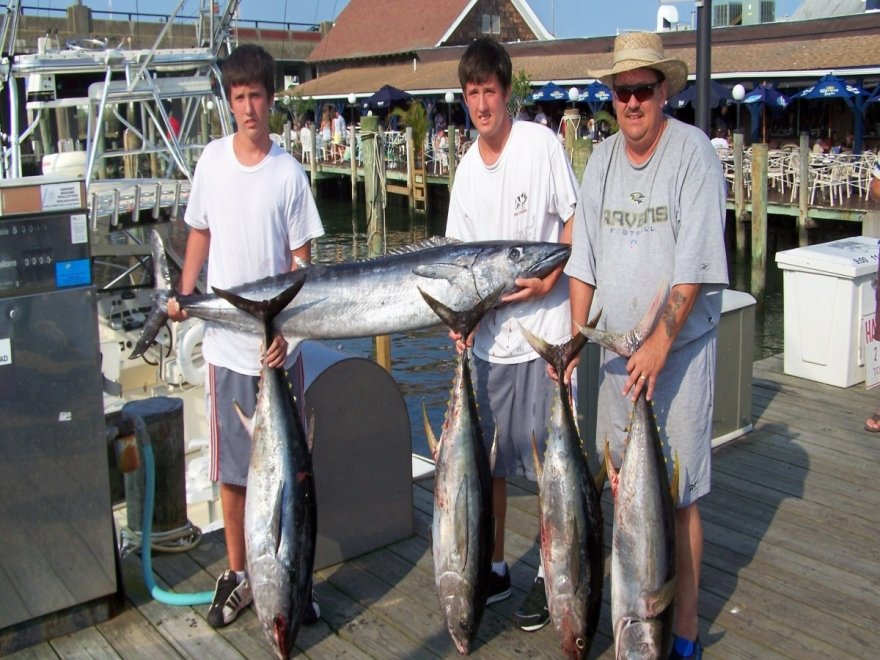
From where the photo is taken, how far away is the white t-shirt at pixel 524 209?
3400 mm

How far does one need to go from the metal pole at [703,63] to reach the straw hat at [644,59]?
3328 millimetres

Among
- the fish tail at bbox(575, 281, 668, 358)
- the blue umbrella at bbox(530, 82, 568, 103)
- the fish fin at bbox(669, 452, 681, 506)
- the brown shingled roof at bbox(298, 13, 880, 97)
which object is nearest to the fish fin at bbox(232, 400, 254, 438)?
the fish tail at bbox(575, 281, 668, 358)

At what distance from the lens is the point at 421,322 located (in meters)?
3.54

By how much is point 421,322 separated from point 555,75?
25.2 m

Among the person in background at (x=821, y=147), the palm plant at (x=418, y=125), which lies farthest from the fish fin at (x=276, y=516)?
the palm plant at (x=418, y=125)

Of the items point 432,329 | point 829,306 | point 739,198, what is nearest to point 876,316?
point 829,306

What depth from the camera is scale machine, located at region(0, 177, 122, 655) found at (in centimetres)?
334

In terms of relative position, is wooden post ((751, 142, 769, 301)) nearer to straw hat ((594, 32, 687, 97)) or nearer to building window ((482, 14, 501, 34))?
straw hat ((594, 32, 687, 97))

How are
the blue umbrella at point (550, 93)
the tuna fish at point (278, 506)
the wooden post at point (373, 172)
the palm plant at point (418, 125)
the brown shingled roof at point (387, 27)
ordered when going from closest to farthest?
the tuna fish at point (278, 506), the wooden post at point (373, 172), the blue umbrella at point (550, 93), the palm plant at point (418, 125), the brown shingled roof at point (387, 27)

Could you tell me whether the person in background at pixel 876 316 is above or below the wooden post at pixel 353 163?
below

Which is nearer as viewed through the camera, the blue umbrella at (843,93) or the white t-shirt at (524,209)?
the white t-shirt at (524,209)

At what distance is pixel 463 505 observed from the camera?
10.5 feet

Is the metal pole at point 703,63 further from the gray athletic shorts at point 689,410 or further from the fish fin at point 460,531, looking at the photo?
the fish fin at point 460,531

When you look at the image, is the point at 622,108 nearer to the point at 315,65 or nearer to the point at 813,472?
the point at 813,472
